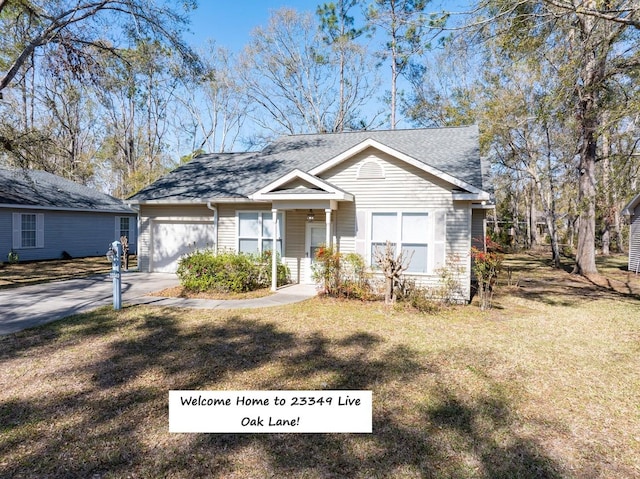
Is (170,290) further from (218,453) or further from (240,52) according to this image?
(240,52)

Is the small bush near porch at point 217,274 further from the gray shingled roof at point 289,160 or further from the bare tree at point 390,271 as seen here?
the bare tree at point 390,271

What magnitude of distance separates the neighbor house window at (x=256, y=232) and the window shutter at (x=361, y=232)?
2.64 m

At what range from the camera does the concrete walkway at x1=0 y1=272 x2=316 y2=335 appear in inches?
300

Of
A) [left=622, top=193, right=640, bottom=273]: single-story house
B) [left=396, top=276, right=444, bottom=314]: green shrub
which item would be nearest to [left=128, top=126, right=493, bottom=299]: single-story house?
[left=396, top=276, right=444, bottom=314]: green shrub

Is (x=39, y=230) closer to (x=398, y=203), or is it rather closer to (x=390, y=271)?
(x=398, y=203)

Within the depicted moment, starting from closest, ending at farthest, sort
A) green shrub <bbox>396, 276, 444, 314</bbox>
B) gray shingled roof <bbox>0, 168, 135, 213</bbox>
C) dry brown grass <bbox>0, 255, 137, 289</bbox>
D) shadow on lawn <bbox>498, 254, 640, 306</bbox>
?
1. green shrub <bbox>396, 276, 444, 314</bbox>
2. shadow on lawn <bbox>498, 254, 640, 306</bbox>
3. dry brown grass <bbox>0, 255, 137, 289</bbox>
4. gray shingled roof <bbox>0, 168, 135, 213</bbox>

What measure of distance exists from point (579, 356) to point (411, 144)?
29.2 feet

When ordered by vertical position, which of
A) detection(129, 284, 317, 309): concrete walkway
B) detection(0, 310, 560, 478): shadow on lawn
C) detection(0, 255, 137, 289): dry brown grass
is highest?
detection(0, 255, 137, 289): dry brown grass

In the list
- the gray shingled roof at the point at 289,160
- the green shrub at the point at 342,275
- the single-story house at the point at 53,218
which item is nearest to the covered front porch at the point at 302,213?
the green shrub at the point at 342,275

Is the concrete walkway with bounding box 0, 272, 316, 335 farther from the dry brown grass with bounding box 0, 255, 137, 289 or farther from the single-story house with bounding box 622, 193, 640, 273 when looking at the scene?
the single-story house with bounding box 622, 193, 640, 273

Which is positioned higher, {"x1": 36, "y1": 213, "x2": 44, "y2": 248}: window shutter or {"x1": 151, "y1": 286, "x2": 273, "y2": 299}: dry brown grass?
{"x1": 36, "y1": 213, "x2": 44, "y2": 248}: window shutter

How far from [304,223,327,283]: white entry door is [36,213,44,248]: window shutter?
1474 centimetres

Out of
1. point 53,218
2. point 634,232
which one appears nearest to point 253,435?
point 53,218

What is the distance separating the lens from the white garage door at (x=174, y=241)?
1318cm
